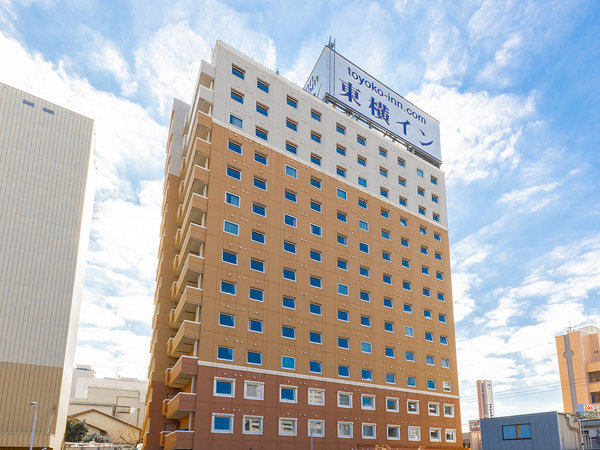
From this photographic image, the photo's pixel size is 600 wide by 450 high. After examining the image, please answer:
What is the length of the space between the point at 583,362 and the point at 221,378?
303ft

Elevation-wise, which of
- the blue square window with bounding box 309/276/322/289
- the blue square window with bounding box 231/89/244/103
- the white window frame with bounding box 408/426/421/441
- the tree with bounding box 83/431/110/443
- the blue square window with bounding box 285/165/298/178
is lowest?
the tree with bounding box 83/431/110/443

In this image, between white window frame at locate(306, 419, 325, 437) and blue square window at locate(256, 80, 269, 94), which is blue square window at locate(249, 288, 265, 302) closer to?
white window frame at locate(306, 419, 325, 437)

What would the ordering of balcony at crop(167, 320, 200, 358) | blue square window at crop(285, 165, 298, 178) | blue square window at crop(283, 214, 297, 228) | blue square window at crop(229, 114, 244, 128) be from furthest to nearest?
blue square window at crop(285, 165, 298, 178), blue square window at crop(283, 214, 297, 228), blue square window at crop(229, 114, 244, 128), balcony at crop(167, 320, 200, 358)

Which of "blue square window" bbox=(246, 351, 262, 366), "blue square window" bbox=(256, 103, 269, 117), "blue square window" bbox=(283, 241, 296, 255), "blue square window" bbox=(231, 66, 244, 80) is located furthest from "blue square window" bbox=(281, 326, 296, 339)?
"blue square window" bbox=(231, 66, 244, 80)

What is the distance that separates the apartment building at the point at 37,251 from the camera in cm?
5216

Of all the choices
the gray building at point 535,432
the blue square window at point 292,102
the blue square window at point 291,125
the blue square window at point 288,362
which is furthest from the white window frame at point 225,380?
the gray building at point 535,432

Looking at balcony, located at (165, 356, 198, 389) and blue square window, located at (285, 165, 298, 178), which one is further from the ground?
blue square window, located at (285, 165, 298, 178)

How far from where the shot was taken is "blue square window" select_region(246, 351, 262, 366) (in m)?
50.8

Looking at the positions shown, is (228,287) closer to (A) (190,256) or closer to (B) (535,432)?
(A) (190,256)

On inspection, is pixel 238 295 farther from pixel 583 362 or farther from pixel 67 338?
pixel 583 362

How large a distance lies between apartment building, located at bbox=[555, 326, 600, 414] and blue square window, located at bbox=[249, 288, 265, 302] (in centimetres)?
8408

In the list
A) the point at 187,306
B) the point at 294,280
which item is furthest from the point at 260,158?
the point at 187,306

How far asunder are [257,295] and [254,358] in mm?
6202

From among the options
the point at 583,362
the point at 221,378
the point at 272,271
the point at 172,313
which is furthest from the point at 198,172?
the point at 583,362
